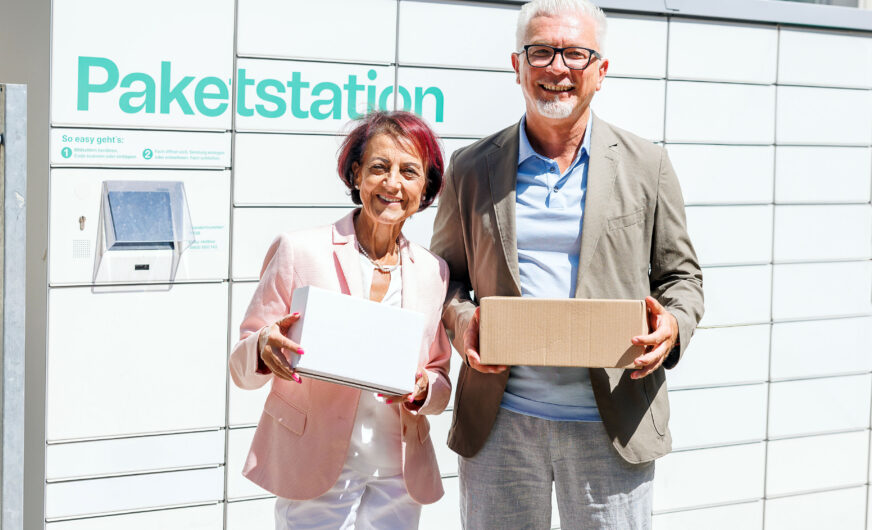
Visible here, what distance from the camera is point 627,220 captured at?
289cm

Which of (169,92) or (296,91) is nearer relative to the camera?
(169,92)

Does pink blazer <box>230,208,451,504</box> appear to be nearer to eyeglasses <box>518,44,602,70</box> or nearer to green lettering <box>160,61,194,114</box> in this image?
eyeglasses <box>518,44,602,70</box>

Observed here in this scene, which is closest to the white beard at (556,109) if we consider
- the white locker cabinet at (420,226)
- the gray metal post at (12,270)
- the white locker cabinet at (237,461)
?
the gray metal post at (12,270)

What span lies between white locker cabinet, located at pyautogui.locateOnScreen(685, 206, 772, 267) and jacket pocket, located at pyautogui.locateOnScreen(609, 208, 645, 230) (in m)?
1.89

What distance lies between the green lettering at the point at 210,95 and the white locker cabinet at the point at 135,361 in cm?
66

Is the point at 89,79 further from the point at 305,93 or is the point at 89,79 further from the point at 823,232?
the point at 823,232

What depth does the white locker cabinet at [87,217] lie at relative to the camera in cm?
368

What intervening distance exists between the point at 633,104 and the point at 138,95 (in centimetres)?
213

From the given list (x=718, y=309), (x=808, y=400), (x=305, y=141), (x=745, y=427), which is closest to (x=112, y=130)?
(x=305, y=141)

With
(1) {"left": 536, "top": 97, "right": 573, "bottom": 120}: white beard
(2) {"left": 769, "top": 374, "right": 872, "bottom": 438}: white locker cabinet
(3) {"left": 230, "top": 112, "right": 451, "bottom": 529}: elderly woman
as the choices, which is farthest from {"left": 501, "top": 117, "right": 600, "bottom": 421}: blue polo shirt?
(2) {"left": 769, "top": 374, "right": 872, "bottom": 438}: white locker cabinet

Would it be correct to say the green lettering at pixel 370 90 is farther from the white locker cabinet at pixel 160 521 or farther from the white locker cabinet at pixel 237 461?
the white locker cabinet at pixel 160 521

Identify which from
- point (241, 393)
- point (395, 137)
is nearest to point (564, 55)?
point (395, 137)

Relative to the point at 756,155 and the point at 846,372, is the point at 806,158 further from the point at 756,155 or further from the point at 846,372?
the point at 846,372

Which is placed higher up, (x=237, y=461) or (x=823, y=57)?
(x=823, y=57)
